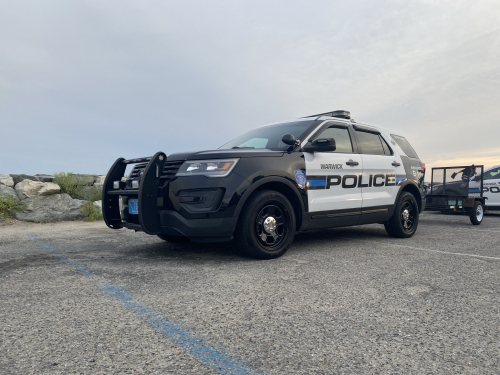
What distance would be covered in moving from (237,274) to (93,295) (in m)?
1.34

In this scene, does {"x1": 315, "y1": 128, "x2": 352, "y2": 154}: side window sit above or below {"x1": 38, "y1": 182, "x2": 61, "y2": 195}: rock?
above

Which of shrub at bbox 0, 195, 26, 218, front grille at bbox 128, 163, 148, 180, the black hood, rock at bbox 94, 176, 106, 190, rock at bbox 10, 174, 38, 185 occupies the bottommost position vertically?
shrub at bbox 0, 195, 26, 218

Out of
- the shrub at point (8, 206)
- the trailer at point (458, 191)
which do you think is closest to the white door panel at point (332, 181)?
the trailer at point (458, 191)

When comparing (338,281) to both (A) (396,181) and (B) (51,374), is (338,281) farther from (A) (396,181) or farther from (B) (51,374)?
(A) (396,181)

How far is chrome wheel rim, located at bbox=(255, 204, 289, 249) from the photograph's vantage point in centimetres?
441

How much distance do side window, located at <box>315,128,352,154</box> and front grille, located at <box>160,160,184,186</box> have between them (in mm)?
2106

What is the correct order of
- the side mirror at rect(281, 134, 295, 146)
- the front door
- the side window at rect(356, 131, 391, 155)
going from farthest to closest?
the side window at rect(356, 131, 391, 155)
the front door
the side mirror at rect(281, 134, 295, 146)

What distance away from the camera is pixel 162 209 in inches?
169

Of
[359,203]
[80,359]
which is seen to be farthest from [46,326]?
[359,203]

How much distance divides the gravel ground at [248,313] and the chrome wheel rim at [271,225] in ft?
0.91

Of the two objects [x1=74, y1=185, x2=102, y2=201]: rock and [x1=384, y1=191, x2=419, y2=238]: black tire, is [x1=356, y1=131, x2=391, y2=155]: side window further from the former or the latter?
[x1=74, y1=185, x2=102, y2=201]: rock

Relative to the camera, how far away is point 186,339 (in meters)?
2.24

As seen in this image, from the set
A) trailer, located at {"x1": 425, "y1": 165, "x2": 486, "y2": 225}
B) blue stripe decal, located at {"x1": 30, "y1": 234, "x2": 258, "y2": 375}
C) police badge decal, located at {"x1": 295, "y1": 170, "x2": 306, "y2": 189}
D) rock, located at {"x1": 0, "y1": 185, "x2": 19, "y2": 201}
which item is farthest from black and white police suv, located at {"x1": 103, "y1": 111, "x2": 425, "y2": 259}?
rock, located at {"x1": 0, "y1": 185, "x2": 19, "y2": 201}

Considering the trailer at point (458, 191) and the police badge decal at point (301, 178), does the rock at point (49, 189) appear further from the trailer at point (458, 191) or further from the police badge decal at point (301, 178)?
the trailer at point (458, 191)
